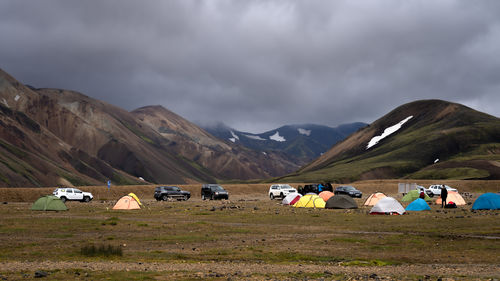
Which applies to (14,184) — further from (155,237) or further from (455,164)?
(455,164)

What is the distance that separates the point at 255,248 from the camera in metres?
24.9

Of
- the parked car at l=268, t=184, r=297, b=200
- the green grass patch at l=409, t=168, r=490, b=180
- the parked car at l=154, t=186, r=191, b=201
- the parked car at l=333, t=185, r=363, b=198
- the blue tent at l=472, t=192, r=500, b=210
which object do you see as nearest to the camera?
the blue tent at l=472, t=192, r=500, b=210

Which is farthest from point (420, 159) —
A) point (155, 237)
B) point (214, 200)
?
point (155, 237)

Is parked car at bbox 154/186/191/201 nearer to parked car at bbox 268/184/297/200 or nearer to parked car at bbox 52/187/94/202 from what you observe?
parked car at bbox 52/187/94/202

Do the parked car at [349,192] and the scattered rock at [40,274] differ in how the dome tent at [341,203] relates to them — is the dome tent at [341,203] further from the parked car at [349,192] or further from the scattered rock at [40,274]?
the scattered rock at [40,274]

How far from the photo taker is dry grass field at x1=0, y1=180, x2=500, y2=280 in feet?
57.9

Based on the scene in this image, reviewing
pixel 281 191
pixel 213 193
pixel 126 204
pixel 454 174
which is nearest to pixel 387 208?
pixel 126 204

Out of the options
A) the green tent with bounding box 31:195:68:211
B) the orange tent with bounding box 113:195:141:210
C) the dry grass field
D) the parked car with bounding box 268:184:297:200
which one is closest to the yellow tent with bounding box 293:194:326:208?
the dry grass field

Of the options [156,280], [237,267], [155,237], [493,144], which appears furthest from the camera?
[493,144]

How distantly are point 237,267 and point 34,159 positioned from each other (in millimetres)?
155824

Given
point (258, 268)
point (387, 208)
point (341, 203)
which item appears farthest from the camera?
point (341, 203)

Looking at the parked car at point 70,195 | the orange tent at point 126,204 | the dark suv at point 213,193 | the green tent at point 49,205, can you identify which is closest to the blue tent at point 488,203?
the orange tent at point 126,204

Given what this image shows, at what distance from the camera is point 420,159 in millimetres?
188500

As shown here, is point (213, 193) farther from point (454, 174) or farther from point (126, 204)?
point (454, 174)
